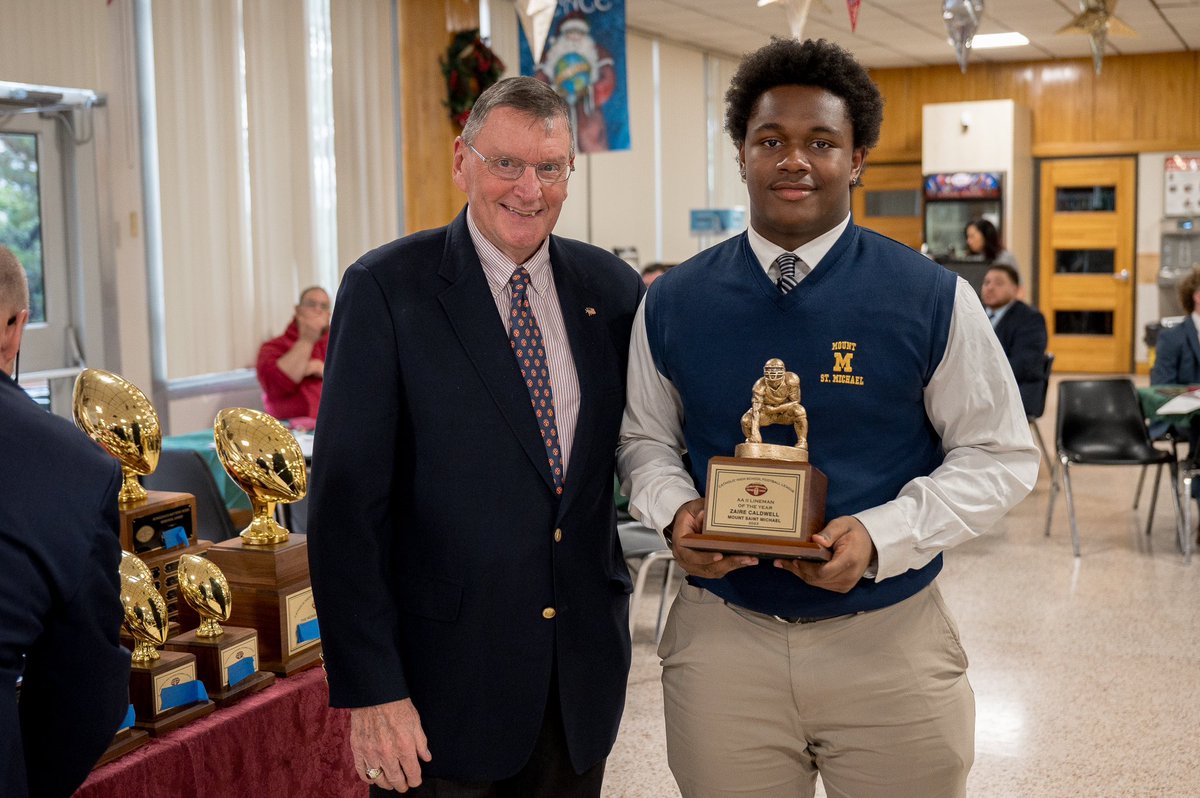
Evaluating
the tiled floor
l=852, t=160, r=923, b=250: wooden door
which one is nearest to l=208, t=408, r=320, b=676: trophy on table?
the tiled floor

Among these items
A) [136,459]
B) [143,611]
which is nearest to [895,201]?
[136,459]

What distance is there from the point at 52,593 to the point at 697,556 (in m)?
0.85

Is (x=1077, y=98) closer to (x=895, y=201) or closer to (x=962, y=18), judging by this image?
(x=895, y=201)

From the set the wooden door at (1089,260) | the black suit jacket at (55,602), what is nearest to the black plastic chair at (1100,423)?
the black suit jacket at (55,602)

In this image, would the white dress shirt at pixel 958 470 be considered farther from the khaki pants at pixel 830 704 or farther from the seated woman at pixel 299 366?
the seated woman at pixel 299 366

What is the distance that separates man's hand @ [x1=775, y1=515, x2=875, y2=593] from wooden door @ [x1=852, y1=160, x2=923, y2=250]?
12956mm

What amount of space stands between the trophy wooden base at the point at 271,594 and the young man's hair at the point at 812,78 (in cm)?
124

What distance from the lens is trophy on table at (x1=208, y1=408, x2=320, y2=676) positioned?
2.38 m

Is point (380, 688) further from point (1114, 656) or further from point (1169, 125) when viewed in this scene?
point (1169, 125)

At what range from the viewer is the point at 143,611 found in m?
2.06

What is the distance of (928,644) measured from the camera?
177cm

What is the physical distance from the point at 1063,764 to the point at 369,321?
9.41 ft

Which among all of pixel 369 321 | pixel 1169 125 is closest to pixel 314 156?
pixel 369 321

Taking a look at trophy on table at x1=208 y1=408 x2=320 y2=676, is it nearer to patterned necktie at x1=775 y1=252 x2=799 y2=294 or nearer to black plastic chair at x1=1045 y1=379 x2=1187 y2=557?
patterned necktie at x1=775 y1=252 x2=799 y2=294
